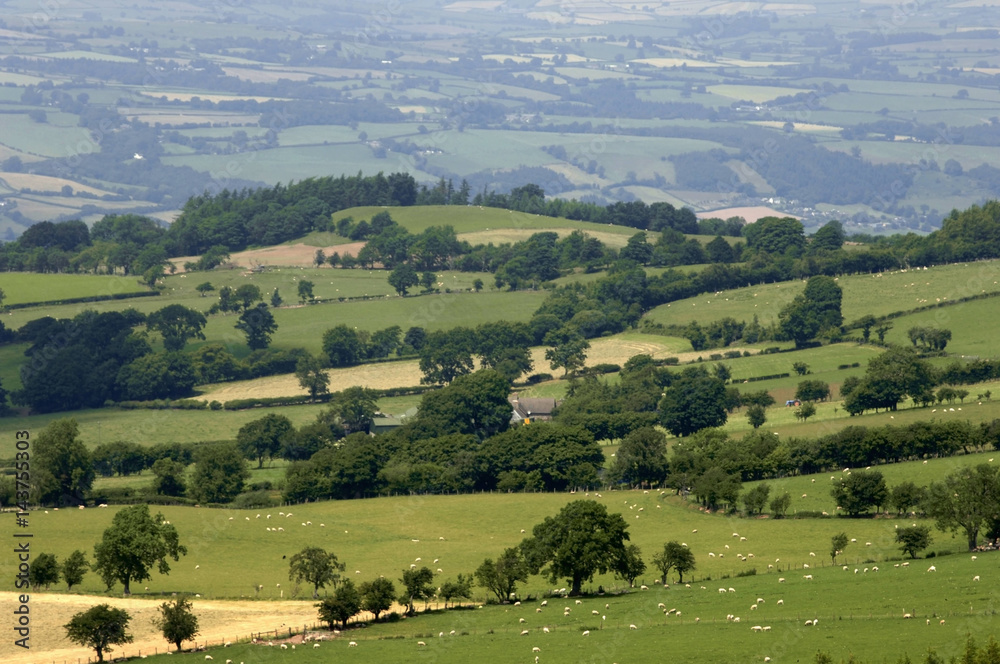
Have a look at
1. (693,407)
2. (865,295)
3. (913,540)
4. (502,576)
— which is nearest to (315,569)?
(502,576)

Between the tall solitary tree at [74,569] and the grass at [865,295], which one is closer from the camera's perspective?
the tall solitary tree at [74,569]

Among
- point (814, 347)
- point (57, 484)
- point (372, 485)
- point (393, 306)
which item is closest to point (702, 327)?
point (814, 347)

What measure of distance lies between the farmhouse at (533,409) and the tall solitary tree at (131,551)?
54.8 meters

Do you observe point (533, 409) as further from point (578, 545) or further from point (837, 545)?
point (837, 545)

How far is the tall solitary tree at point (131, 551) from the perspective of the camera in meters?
74.4

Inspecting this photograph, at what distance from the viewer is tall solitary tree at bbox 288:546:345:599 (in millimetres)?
74875

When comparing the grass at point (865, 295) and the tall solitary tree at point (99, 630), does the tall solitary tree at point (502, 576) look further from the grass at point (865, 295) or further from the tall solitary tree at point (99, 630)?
the grass at point (865, 295)

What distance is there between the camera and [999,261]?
172m

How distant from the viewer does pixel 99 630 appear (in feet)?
209

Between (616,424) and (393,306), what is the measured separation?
219 feet

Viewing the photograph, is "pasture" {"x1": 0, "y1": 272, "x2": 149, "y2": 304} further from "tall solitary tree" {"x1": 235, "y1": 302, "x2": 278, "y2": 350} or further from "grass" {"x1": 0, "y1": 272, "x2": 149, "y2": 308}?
"tall solitary tree" {"x1": 235, "y1": 302, "x2": 278, "y2": 350}

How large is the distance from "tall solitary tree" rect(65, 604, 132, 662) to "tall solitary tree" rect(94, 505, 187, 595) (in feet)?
30.7

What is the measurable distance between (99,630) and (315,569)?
13833mm

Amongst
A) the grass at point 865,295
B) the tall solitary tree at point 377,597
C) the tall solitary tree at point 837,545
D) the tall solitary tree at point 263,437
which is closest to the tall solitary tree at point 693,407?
the tall solitary tree at point 263,437
